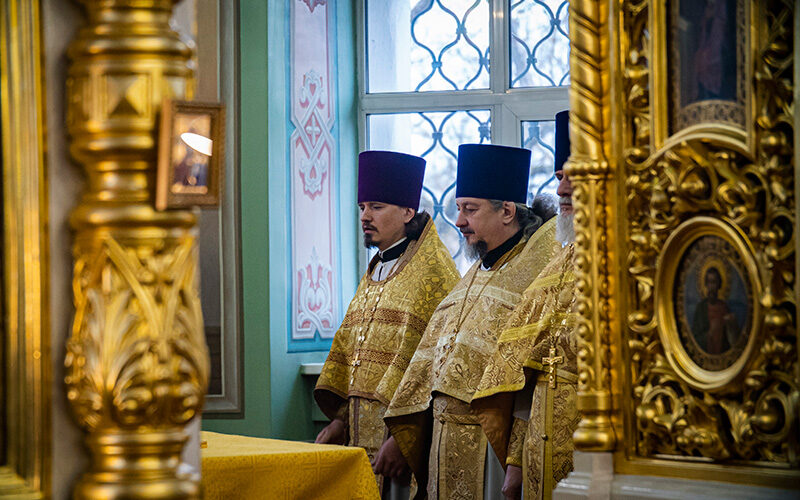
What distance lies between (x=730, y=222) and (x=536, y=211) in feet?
9.41

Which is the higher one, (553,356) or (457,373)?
(553,356)

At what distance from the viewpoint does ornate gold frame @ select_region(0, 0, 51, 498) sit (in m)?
1.75

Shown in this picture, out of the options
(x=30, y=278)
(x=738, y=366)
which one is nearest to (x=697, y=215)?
(x=738, y=366)

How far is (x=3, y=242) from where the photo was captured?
1.77 m

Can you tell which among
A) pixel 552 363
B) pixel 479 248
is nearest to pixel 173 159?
pixel 552 363

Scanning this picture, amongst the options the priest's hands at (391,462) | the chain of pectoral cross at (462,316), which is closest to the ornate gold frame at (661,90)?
the chain of pectoral cross at (462,316)

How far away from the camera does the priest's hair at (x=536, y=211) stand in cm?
523

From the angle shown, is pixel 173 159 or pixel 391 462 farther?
pixel 391 462

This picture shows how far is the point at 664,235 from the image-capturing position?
8.53 ft

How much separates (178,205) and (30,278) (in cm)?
26

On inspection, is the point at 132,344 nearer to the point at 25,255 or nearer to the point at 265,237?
the point at 25,255

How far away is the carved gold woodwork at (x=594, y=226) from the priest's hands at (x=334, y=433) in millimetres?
2985

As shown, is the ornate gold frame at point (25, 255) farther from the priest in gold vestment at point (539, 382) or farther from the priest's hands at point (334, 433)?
the priest's hands at point (334, 433)

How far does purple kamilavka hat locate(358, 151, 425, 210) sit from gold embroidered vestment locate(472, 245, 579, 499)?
55.5 inches
